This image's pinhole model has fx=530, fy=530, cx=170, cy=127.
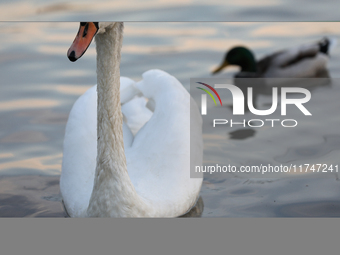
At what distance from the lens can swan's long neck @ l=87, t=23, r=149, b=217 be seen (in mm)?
2875

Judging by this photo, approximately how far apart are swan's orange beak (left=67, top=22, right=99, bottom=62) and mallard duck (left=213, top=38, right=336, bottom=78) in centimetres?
427

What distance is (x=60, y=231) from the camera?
76.9 inches

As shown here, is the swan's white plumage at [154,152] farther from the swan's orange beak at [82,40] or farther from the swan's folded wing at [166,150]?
the swan's orange beak at [82,40]

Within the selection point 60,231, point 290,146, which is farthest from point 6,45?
point 60,231

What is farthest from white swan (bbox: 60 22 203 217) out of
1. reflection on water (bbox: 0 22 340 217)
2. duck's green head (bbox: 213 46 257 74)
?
duck's green head (bbox: 213 46 257 74)

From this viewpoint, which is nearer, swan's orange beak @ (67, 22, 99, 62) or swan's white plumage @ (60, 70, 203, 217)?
swan's orange beak @ (67, 22, 99, 62)

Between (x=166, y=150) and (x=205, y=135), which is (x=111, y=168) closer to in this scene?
(x=166, y=150)

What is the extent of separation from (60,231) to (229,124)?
140 inches

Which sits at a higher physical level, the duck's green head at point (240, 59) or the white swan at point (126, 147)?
the duck's green head at point (240, 59)

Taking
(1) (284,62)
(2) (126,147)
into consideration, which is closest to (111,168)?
(2) (126,147)

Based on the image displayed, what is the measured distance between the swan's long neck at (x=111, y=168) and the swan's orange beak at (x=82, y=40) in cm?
49

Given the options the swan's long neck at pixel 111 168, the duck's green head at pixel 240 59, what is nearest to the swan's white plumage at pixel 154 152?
the swan's long neck at pixel 111 168

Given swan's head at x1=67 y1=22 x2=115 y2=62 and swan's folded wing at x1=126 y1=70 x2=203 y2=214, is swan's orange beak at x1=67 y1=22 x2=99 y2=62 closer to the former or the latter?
swan's head at x1=67 y1=22 x2=115 y2=62

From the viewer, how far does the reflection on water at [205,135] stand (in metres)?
3.67
